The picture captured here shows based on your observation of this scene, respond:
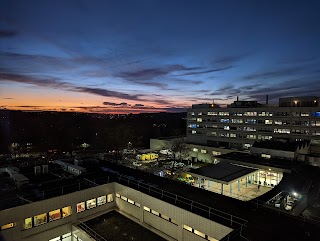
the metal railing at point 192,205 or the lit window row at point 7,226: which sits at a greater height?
the metal railing at point 192,205

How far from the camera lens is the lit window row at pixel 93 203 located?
16.6m

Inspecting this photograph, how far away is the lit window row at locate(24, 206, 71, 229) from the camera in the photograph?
46.5 ft

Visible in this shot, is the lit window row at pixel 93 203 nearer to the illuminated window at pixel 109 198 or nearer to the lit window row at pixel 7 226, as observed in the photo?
the illuminated window at pixel 109 198

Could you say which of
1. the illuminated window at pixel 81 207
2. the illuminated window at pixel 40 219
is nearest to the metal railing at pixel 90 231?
the illuminated window at pixel 81 207

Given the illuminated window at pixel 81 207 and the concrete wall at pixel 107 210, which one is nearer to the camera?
the concrete wall at pixel 107 210

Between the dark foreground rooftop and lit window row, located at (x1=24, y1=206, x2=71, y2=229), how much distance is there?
185 cm

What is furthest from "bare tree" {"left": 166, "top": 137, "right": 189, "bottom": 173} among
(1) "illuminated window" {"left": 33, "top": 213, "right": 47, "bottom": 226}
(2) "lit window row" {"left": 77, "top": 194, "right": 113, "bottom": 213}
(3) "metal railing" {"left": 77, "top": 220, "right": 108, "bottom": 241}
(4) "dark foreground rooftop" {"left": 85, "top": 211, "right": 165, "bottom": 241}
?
(1) "illuminated window" {"left": 33, "top": 213, "right": 47, "bottom": 226}

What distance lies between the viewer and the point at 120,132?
5878 centimetres

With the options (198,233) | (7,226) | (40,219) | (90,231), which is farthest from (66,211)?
(198,233)

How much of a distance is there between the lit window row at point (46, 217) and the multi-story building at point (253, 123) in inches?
1643

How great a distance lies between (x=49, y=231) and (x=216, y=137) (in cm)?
4374

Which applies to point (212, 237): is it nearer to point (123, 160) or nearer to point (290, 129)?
point (123, 160)

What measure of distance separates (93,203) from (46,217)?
344 centimetres

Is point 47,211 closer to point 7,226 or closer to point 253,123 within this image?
point 7,226
